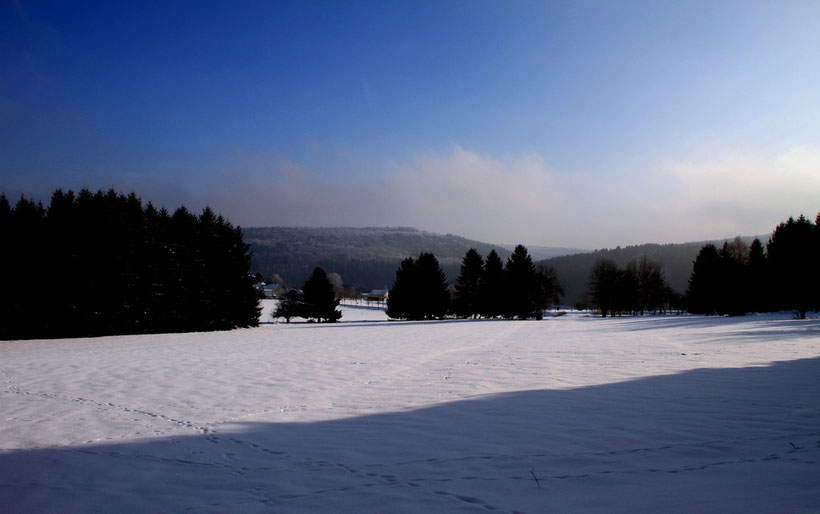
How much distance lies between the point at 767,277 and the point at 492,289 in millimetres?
31517

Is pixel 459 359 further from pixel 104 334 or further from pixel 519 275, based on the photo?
pixel 519 275

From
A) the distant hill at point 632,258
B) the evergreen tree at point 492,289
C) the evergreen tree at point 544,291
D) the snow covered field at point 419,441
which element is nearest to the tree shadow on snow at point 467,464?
the snow covered field at point 419,441

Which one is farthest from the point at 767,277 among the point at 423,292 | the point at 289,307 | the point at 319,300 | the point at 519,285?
the point at 289,307

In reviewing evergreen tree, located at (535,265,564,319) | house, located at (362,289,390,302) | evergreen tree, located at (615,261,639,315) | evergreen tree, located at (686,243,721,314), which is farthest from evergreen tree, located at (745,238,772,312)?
house, located at (362,289,390,302)

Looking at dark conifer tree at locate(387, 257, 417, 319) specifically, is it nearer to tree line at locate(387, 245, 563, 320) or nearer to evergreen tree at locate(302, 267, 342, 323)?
tree line at locate(387, 245, 563, 320)

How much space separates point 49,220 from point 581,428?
3367 centimetres

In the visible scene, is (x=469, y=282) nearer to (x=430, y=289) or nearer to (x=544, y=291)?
(x=430, y=289)

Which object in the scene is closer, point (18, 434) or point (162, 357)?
point (18, 434)

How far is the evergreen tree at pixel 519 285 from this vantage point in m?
52.0

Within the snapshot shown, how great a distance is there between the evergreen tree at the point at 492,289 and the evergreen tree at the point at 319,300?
1901cm

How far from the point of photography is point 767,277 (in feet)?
159

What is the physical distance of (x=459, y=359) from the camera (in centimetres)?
1327

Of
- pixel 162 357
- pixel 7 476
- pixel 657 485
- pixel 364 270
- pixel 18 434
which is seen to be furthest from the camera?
pixel 364 270

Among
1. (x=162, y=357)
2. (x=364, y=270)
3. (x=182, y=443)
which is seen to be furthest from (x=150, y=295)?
(x=364, y=270)
